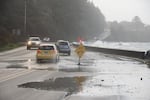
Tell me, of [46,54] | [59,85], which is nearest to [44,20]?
[46,54]

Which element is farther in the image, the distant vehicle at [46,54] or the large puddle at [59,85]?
the distant vehicle at [46,54]

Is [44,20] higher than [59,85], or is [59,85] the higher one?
[44,20]

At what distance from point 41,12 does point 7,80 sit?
11732 cm

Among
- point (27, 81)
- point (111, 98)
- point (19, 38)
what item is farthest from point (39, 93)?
point (19, 38)

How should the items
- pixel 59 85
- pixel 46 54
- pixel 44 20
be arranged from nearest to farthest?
pixel 59 85 → pixel 46 54 → pixel 44 20

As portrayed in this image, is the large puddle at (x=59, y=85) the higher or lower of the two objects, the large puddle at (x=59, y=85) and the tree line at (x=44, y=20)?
the lower

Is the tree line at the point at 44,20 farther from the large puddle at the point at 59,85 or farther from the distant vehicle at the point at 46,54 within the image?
the large puddle at the point at 59,85

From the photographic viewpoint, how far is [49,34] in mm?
129875

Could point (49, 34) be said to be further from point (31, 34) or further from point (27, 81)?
point (27, 81)

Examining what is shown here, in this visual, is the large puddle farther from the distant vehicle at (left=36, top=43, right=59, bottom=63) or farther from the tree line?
the tree line

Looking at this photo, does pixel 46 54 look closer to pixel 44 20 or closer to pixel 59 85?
pixel 59 85

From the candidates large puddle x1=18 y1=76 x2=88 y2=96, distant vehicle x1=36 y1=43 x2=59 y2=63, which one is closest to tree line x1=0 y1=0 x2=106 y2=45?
distant vehicle x1=36 y1=43 x2=59 y2=63

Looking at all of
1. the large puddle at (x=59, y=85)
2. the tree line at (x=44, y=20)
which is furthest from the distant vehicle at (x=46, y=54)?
the tree line at (x=44, y=20)

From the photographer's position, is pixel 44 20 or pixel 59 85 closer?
pixel 59 85
